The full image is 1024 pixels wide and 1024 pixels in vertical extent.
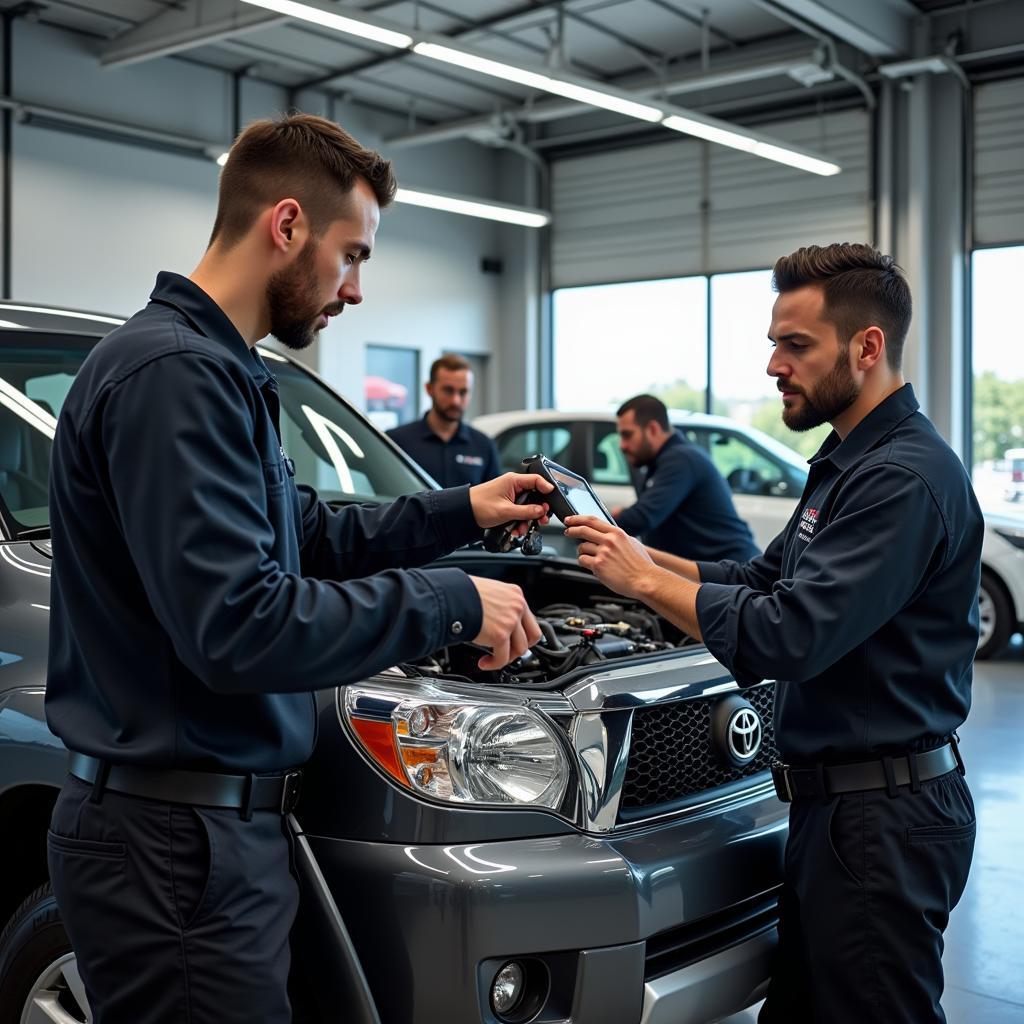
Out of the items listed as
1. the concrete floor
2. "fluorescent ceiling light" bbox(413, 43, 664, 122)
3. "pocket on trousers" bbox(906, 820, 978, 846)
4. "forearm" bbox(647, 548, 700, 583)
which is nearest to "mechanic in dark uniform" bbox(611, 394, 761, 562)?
the concrete floor

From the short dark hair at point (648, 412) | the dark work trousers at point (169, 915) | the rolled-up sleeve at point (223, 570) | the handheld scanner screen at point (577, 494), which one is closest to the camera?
the rolled-up sleeve at point (223, 570)

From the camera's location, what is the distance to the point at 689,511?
17.6ft

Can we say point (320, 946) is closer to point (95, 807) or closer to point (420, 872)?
point (420, 872)

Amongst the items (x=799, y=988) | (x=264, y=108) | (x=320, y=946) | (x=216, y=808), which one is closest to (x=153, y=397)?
(x=216, y=808)

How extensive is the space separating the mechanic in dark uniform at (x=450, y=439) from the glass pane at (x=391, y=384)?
711 cm

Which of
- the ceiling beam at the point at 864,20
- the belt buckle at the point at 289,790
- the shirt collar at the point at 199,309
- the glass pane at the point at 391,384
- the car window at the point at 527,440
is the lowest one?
the belt buckle at the point at 289,790

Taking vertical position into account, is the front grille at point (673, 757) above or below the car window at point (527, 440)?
below

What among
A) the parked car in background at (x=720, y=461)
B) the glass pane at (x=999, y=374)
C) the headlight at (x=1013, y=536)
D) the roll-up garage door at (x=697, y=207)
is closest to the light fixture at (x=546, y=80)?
the roll-up garage door at (x=697, y=207)

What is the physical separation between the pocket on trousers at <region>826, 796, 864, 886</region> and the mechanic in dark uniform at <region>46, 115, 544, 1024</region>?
77 centimetres

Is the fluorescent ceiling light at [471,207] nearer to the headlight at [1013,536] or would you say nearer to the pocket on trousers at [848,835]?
the headlight at [1013,536]

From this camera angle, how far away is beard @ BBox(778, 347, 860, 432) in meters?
2.13

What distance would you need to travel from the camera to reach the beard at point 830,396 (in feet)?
6.98

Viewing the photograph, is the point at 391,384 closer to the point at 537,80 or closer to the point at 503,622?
the point at 537,80

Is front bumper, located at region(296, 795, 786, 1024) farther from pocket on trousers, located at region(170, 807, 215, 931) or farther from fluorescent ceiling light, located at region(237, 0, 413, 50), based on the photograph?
fluorescent ceiling light, located at region(237, 0, 413, 50)
